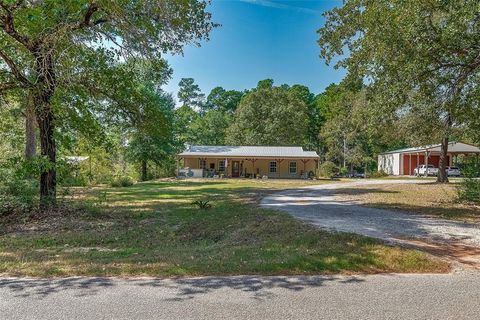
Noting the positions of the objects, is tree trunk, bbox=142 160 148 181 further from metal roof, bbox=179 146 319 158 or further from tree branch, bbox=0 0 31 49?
tree branch, bbox=0 0 31 49

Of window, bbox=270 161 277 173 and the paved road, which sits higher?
window, bbox=270 161 277 173

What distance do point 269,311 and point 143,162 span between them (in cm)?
3328

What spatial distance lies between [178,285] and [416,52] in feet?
26.9

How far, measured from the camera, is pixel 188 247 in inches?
289

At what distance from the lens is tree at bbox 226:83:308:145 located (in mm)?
45969

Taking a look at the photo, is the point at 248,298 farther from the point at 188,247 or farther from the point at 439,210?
the point at 439,210

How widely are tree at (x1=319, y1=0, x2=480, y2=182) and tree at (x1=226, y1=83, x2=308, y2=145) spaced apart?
32.6 m

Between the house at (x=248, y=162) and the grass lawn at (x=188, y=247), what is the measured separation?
2522 cm

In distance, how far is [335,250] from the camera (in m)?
6.23

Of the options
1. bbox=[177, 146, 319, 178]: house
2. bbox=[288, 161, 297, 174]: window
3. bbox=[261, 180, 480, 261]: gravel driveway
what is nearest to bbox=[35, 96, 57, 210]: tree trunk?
bbox=[261, 180, 480, 261]: gravel driveway

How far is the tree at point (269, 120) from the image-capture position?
151 ft

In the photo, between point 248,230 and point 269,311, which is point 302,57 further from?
point 269,311

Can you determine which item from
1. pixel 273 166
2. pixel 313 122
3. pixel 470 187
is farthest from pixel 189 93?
pixel 470 187

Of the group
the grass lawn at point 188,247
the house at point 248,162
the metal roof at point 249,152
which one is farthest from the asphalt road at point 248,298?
the house at point 248,162
